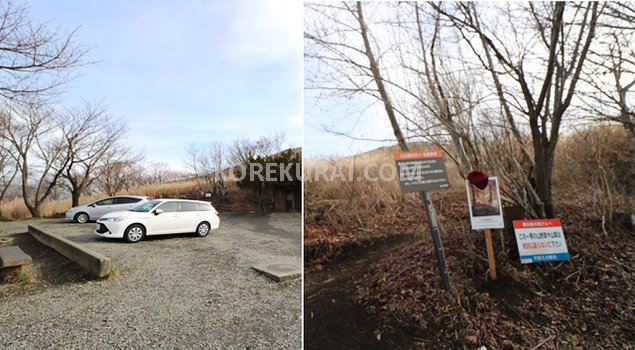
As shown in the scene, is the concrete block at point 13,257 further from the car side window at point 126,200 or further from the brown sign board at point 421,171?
the brown sign board at point 421,171

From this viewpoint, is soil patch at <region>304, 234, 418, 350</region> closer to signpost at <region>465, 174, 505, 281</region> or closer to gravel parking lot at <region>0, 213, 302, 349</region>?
gravel parking lot at <region>0, 213, 302, 349</region>

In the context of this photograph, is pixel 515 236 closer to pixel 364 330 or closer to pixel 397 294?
pixel 397 294

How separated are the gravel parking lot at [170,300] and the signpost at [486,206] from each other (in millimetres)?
1126

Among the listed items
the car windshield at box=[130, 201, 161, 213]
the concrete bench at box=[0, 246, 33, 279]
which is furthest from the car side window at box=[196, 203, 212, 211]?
the concrete bench at box=[0, 246, 33, 279]

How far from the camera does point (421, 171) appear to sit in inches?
85.0

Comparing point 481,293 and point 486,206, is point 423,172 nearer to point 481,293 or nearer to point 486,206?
point 486,206

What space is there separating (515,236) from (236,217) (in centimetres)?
175

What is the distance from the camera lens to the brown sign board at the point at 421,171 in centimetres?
215

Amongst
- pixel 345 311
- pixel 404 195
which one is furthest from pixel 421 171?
pixel 404 195

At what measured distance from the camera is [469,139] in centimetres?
251

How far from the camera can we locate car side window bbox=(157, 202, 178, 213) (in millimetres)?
1923

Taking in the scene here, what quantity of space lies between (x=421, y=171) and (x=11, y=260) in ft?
6.85

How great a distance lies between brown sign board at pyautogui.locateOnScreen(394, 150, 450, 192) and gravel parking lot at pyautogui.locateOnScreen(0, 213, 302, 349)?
847mm

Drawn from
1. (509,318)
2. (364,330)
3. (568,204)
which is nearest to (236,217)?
(364,330)
